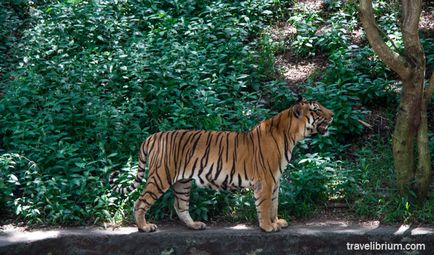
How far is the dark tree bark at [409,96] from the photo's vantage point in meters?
7.08

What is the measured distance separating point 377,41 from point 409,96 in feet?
2.30

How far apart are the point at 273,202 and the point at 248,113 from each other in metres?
2.45

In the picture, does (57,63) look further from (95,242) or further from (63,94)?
(95,242)

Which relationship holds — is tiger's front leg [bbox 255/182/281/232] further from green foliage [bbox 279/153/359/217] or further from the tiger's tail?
the tiger's tail

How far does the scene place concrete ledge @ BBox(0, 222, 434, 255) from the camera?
263 inches

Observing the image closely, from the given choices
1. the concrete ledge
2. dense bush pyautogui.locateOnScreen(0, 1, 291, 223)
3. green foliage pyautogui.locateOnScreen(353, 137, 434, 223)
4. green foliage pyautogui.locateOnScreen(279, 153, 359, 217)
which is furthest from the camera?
dense bush pyautogui.locateOnScreen(0, 1, 291, 223)

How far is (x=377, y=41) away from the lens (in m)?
7.06

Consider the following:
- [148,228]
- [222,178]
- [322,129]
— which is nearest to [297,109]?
[322,129]

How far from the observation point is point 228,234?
22.0 feet

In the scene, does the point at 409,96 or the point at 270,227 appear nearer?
the point at 270,227

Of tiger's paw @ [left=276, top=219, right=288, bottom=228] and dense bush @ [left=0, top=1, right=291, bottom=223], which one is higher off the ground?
dense bush @ [left=0, top=1, right=291, bottom=223]

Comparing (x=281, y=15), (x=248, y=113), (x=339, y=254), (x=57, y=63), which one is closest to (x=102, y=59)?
(x=57, y=63)

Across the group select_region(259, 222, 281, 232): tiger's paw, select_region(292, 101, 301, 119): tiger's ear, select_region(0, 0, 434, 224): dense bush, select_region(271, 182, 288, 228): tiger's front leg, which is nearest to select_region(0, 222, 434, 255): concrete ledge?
select_region(259, 222, 281, 232): tiger's paw

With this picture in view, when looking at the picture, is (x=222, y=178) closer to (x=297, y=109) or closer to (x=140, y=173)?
(x=140, y=173)
